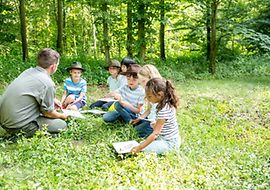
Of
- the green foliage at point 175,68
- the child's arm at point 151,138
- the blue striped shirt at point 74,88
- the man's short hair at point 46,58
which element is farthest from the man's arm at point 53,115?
the green foliage at point 175,68

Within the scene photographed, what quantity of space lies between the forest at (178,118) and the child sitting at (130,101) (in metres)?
0.17

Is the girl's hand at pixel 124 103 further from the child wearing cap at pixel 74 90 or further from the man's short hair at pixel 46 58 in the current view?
the child wearing cap at pixel 74 90

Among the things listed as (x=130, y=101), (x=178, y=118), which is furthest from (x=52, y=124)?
(x=178, y=118)

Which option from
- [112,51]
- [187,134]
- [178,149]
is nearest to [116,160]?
[178,149]

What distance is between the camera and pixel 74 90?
6.57 metres

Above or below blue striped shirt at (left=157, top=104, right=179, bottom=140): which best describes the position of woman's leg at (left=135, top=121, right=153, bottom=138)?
below

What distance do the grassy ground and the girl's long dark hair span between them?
631 mm

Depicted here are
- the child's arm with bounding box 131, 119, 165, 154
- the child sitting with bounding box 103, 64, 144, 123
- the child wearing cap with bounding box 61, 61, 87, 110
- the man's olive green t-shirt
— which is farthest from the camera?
the child wearing cap with bounding box 61, 61, 87, 110

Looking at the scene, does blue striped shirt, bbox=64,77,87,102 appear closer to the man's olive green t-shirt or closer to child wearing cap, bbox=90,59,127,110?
child wearing cap, bbox=90,59,127,110

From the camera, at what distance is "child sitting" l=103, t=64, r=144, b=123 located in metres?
5.34

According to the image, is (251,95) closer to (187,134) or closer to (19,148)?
(187,134)

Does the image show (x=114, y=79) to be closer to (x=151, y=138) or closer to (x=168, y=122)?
(x=168, y=122)

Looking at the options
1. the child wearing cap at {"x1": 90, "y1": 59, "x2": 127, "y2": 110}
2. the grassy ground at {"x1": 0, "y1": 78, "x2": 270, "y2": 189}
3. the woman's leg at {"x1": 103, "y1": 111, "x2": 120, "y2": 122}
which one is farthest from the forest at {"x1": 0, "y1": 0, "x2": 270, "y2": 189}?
the child wearing cap at {"x1": 90, "y1": 59, "x2": 127, "y2": 110}

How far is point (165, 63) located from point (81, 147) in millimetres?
9281
